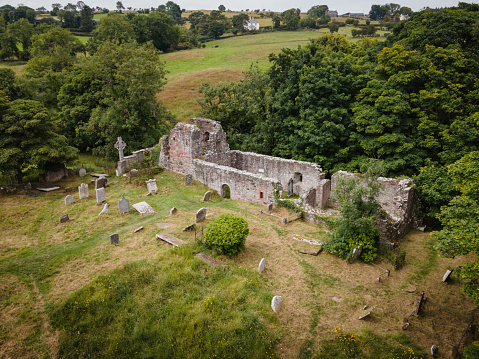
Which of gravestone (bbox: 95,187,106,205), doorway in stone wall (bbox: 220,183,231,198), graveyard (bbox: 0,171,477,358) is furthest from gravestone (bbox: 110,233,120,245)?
doorway in stone wall (bbox: 220,183,231,198)

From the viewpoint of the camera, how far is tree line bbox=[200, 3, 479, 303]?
2036 centimetres

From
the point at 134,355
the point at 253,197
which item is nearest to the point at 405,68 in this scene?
the point at 253,197

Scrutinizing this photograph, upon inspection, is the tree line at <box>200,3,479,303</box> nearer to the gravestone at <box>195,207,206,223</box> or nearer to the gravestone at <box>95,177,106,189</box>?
the gravestone at <box>195,207,206,223</box>

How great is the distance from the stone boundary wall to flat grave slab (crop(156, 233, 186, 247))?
23.1 feet

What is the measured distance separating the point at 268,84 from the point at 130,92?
13.1 meters

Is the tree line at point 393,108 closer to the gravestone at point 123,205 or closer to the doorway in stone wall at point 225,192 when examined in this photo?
the doorway in stone wall at point 225,192

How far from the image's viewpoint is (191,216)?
57.2 feet

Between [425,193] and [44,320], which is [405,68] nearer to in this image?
[425,193]

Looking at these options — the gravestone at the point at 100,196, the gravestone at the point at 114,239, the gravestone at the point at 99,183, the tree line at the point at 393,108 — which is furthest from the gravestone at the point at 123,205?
the tree line at the point at 393,108

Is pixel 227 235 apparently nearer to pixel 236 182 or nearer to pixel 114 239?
pixel 114 239

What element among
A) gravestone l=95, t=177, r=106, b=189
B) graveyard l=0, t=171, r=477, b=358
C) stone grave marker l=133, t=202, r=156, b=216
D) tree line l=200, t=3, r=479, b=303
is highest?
tree line l=200, t=3, r=479, b=303

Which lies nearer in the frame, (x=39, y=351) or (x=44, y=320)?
(x=39, y=351)

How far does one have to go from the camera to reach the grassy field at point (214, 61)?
4681 centimetres

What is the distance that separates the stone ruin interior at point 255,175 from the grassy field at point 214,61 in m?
15.6
